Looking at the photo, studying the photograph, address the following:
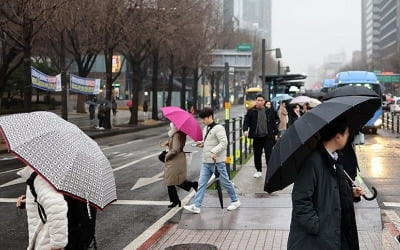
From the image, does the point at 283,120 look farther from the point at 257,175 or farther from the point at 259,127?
the point at 259,127

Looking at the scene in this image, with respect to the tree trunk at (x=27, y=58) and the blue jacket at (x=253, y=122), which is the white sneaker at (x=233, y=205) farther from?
the tree trunk at (x=27, y=58)

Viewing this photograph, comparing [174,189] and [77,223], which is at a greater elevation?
[77,223]

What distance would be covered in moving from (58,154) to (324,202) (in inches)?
72.8

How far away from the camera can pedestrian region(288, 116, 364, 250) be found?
3.81 metres

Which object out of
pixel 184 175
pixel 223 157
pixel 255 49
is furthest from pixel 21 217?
pixel 255 49

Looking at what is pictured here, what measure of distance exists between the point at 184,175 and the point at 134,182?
3.71m

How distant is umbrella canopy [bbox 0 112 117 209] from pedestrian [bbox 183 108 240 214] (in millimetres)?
5000

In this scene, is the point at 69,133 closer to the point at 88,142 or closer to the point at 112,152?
the point at 88,142

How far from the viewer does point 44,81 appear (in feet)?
92.6

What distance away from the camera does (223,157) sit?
9.52 meters

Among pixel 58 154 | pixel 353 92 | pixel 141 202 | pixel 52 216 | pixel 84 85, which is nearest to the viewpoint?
pixel 52 216

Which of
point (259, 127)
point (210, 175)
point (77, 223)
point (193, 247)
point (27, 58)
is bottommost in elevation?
point (193, 247)

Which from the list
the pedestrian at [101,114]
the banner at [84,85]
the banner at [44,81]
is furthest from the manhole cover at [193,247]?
the pedestrian at [101,114]

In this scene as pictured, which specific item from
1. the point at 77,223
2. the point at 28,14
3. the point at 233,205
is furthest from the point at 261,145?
the point at 28,14
